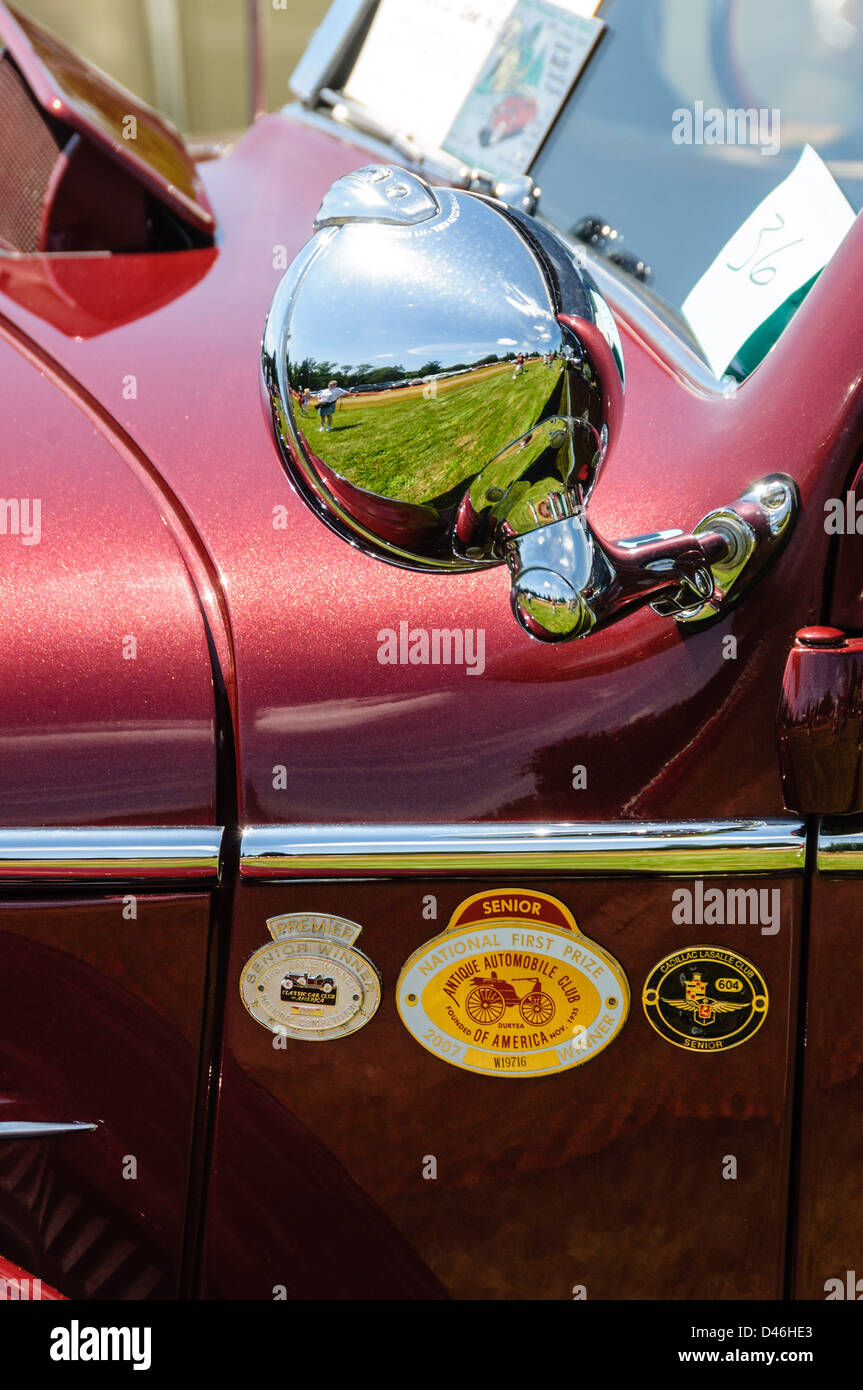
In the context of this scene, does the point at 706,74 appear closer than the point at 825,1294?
No

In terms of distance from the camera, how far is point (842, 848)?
116 cm

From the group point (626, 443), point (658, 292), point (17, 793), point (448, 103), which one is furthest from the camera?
point (448, 103)

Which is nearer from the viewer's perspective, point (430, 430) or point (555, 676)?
point (430, 430)

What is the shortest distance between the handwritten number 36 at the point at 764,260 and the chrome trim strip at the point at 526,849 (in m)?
0.66

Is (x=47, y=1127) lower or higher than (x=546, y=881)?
lower

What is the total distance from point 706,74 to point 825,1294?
1463mm

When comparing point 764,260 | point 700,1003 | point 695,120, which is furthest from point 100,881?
point 695,120

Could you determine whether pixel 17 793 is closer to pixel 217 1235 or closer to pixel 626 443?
pixel 217 1235

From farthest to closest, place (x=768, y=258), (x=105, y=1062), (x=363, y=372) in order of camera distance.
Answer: (x=768, y=258) < (x=105, y=1062) < (x=363, y=372)

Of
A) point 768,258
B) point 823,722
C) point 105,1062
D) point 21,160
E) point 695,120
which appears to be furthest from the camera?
point 21,160

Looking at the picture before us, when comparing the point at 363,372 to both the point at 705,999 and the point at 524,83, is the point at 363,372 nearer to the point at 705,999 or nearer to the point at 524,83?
the point at 705,999

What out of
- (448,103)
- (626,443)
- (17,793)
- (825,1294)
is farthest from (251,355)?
(825,1294)

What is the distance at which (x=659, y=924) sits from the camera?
1.18 metres

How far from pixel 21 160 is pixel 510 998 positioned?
150 cm
